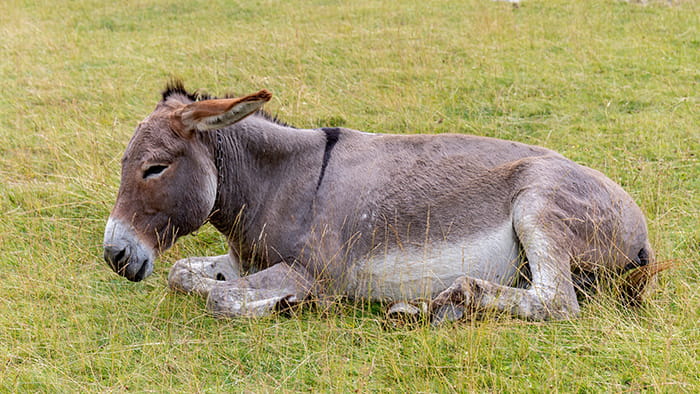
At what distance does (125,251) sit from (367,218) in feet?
5.78

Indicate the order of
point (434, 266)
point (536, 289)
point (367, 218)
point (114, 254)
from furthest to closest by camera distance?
point (367, 218) < point (434, 266) < point (536, 289) < point (114, 254)

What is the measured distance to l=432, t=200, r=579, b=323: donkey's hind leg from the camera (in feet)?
15.3

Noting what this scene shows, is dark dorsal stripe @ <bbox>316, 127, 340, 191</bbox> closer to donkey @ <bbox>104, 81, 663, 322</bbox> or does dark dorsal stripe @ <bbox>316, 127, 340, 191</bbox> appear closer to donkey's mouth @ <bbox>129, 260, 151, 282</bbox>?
donkey @ <bbox>104, 81, 663, 322</bbox>

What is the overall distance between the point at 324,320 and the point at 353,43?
8416 millimetres

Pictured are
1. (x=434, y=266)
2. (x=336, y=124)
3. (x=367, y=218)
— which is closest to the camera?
(x=434, y=266)

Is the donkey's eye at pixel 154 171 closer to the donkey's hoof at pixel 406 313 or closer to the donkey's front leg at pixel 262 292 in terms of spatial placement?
the donkey's front leg at pixel 262 292

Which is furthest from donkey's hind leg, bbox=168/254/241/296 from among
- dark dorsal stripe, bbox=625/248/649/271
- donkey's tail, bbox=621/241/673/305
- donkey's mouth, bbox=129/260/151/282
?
dark dorsal stripe, bbox=625/248/649/271

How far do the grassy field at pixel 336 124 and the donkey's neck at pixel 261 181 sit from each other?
65cm

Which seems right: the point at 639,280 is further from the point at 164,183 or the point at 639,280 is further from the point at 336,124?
the point at 336,124

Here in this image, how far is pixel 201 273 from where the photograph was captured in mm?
5348

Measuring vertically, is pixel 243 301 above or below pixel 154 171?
below

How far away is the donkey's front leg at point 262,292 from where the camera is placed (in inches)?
190

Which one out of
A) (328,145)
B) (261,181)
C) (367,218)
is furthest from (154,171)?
(367,218)

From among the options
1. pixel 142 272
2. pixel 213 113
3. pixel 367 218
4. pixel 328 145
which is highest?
pixel 213 113
